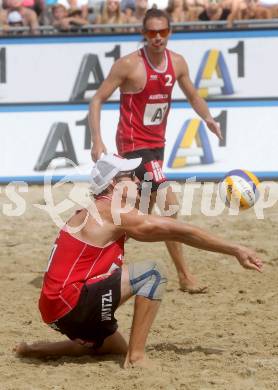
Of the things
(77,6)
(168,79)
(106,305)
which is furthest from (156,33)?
(77,6)

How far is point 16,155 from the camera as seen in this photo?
11883 mm

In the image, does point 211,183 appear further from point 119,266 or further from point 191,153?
point 119,266

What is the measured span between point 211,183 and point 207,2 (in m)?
2.99

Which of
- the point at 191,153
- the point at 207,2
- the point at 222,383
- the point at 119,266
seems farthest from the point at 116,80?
the point at 207,2

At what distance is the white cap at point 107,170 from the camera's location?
5.38 m

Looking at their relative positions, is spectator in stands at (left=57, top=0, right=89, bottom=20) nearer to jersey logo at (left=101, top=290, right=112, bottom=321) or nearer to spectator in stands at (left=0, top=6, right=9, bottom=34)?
spectator in stands at (left=0, top=6, right=9, bottom=34)

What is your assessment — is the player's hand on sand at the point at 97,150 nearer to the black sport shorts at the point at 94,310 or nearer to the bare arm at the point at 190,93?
the bare arm at the point at 190,93

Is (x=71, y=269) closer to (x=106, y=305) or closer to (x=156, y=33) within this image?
(x=106, y=305)

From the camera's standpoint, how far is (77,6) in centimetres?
1329

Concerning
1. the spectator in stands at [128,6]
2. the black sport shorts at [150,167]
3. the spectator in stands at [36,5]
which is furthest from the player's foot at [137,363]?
the spectator in stands at [36,5]

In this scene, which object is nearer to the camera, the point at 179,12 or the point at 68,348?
the point at 68,348

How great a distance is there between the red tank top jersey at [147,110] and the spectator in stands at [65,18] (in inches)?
174

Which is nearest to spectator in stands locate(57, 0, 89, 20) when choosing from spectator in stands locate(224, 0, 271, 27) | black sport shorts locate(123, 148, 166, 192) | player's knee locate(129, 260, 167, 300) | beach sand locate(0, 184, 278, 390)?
spectator in stands locate(224, 0, 271, 27)

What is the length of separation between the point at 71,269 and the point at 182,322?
149 centimetres
